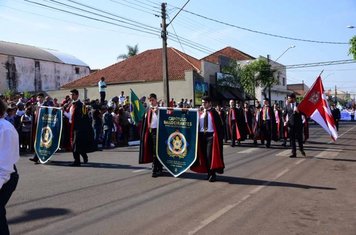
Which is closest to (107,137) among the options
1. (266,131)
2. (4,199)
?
(266,131)

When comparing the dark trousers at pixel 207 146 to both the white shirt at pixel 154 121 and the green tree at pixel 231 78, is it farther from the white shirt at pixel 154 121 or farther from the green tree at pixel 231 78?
the green tree at pixel 231 78

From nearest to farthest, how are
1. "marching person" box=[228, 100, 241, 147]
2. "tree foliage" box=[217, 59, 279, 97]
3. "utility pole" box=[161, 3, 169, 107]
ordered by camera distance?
"marching person" box=[228, 100, 241, 147] → "utility pole" box=[161, 3, 169, 107] → "tree foliage" box=[217, 59, 279, 97]

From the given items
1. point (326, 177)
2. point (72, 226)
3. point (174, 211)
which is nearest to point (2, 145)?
point (72, 226)

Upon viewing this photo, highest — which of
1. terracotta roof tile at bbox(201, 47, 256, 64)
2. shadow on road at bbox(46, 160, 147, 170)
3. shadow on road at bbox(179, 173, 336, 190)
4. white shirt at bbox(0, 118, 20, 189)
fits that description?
terracotta roof tile at bbox(201, 47, 256, 64)

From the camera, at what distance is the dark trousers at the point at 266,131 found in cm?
1758

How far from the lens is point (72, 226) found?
19.3 feet

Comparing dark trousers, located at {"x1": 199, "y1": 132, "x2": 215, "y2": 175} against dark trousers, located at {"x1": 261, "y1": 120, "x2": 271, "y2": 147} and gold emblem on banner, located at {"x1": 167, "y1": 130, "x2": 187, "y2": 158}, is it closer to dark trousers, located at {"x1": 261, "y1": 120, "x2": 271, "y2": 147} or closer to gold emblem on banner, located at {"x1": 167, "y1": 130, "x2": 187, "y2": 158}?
gold emblem on banner, located at {"x1": 167, "y1": 130, "x2": 187, "y2": 158}

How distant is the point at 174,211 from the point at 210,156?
284cm

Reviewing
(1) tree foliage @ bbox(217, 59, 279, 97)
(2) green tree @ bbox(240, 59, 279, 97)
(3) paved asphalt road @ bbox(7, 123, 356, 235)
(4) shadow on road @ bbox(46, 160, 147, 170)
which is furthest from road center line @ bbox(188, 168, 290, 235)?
(2) green tree @ bbox(240, 59, 279, 97)

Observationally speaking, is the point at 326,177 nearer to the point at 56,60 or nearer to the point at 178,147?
the point at 178,147

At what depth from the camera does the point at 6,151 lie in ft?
13.6

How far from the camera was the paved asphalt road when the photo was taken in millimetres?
5871

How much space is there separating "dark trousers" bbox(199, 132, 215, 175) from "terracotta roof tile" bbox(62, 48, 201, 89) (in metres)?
29.1

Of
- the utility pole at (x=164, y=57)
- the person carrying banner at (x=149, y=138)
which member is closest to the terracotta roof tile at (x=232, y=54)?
the utility pole at (x=164, y=57)
